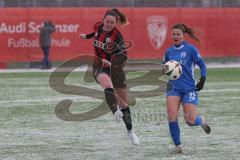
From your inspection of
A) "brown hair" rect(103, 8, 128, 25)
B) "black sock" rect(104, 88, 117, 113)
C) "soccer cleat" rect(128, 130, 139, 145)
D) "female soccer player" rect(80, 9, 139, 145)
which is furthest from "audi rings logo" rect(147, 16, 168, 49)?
"soccer cleat" rect(128, 130, 139, 145)

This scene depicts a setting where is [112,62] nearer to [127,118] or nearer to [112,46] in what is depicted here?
[112,46]

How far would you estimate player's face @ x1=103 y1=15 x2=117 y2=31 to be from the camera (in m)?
9.66

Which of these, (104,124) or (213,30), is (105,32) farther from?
(213,30)

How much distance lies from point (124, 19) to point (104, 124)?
7.48ft

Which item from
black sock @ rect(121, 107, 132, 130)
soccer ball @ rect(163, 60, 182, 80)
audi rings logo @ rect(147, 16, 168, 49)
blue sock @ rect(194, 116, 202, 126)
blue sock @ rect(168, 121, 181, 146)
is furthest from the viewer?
audi rings logo @ rect(147, 16, 168, 49)

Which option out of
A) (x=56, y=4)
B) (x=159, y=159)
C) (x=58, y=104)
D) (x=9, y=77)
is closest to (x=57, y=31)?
(x=56, y=4)

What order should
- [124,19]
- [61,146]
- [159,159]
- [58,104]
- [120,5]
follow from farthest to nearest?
[120,5] < [58,104] < [124,19] < [61,146] < [159,159]

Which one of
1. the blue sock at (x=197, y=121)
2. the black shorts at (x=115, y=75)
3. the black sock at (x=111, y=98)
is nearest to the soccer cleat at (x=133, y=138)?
the black sock at (x=111, y=98)

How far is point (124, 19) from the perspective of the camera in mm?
9852

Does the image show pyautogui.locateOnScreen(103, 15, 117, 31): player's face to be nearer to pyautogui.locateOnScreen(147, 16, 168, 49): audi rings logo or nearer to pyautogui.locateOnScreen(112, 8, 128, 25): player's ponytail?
pyautogui.locateOnScreen(112, 8, 128, 25): player's ponytail

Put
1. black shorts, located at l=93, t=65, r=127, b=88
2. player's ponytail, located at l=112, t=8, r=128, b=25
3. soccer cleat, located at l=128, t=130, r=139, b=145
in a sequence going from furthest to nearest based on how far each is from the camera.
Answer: black shorts, located at l=93, t=65, r=127, b=88 < player's ponytail, located at l=112, t=8, r=128, b=25 < soccer cleat, located at l=128, t=130, r=139, b=145

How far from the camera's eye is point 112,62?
9.77 metres

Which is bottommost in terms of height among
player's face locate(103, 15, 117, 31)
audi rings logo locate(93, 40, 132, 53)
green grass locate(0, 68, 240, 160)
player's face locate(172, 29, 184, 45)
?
green grass locate(0, 68, 240, 160)

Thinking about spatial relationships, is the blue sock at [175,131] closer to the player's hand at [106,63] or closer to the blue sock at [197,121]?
the blue sock at [197,121]
